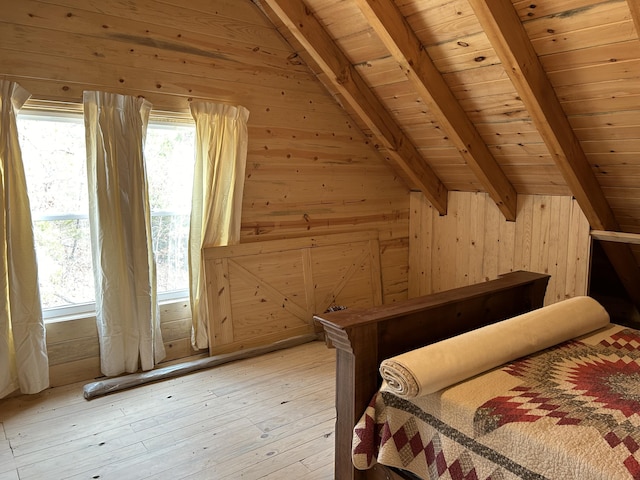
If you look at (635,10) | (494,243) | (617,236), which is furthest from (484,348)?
(494,243)

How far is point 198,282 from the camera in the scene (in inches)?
132

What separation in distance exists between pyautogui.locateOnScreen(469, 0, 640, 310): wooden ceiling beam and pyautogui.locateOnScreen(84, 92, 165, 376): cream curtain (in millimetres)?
2052

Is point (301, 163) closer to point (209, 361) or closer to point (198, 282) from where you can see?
point (198, 282)

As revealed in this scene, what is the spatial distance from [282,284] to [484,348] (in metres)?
2.21

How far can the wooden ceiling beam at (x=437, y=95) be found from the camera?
8.51 feet

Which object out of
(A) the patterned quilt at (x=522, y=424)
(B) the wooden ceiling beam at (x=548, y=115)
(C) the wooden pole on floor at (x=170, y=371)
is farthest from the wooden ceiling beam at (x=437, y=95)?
(C) the wooden pole on floor at (x=170, y=371)

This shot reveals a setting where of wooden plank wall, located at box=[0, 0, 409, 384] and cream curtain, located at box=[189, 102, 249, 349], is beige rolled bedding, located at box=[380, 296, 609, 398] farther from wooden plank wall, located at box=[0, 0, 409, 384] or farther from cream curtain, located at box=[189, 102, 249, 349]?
wooden plank wall, located at box=[0, 0, 409, 384]

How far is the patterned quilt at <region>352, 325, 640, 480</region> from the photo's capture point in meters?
1.25

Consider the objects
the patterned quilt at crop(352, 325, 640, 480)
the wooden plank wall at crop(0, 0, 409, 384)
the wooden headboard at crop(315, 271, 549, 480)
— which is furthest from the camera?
the wooden plank wall at crop(0, 0, 409, 384)

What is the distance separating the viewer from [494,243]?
3.87 metres

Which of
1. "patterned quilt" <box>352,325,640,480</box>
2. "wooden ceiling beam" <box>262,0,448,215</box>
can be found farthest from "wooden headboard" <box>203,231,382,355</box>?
"patterned quilt" <box>352,325,640,480</box>

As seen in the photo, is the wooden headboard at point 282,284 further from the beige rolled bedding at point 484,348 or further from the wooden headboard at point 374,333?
the beige rolled bedding at point 484,348

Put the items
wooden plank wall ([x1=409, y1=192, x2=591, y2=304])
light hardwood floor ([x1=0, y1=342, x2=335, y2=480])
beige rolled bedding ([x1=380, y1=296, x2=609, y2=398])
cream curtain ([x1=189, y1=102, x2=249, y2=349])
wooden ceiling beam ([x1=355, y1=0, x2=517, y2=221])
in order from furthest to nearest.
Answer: wooden plank wall ([x1=409, y1=192, x2=591, y2=304]), cream curtain ([x1=189, y1=102, x2=249, y2=349]), wooden ceiling beam ([x1=355, y1=0, x2=517, y2=221]), light hardwood floor ([x1=0, y1=342, x2=335, y2=480]), beige rolled bedding ([x1=380, y1=296, x2=609, y2=398])

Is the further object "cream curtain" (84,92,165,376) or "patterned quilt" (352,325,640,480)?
"cream curtain" (84,92,165,376)
